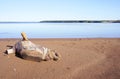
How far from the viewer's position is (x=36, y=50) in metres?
8.50

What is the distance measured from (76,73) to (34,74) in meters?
1.45

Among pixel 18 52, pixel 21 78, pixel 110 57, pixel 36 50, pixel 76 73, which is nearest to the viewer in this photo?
pixel 21 78

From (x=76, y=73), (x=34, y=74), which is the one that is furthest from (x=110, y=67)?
(x=34, y=74)

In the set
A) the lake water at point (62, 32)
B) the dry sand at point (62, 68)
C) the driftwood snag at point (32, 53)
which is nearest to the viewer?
the dry sand at point (62, 68)

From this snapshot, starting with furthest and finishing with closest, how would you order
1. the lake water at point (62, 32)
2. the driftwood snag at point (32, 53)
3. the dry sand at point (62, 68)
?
1. the lake water at point (62, 32)
2. the driftwood snag at point (32, 53)
3. the dry sand at point (62, 68)

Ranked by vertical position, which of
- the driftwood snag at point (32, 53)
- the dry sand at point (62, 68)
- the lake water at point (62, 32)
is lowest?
the lake water at point (62, 32)

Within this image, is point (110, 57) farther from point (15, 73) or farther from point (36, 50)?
point (15, 73)

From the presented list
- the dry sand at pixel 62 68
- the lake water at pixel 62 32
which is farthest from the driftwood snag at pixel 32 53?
the lake water at pixel 62 32

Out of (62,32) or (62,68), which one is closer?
(62,68)

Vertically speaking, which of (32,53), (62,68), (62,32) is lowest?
(62,32)

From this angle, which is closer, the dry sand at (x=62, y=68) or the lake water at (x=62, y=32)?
the dry sand at (x=62, y=68)

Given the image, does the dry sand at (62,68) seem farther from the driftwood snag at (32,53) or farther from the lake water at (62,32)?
the lake water at (62,32)

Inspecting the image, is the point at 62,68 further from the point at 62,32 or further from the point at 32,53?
the point at 62,32

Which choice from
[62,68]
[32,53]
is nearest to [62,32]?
[32,53]
